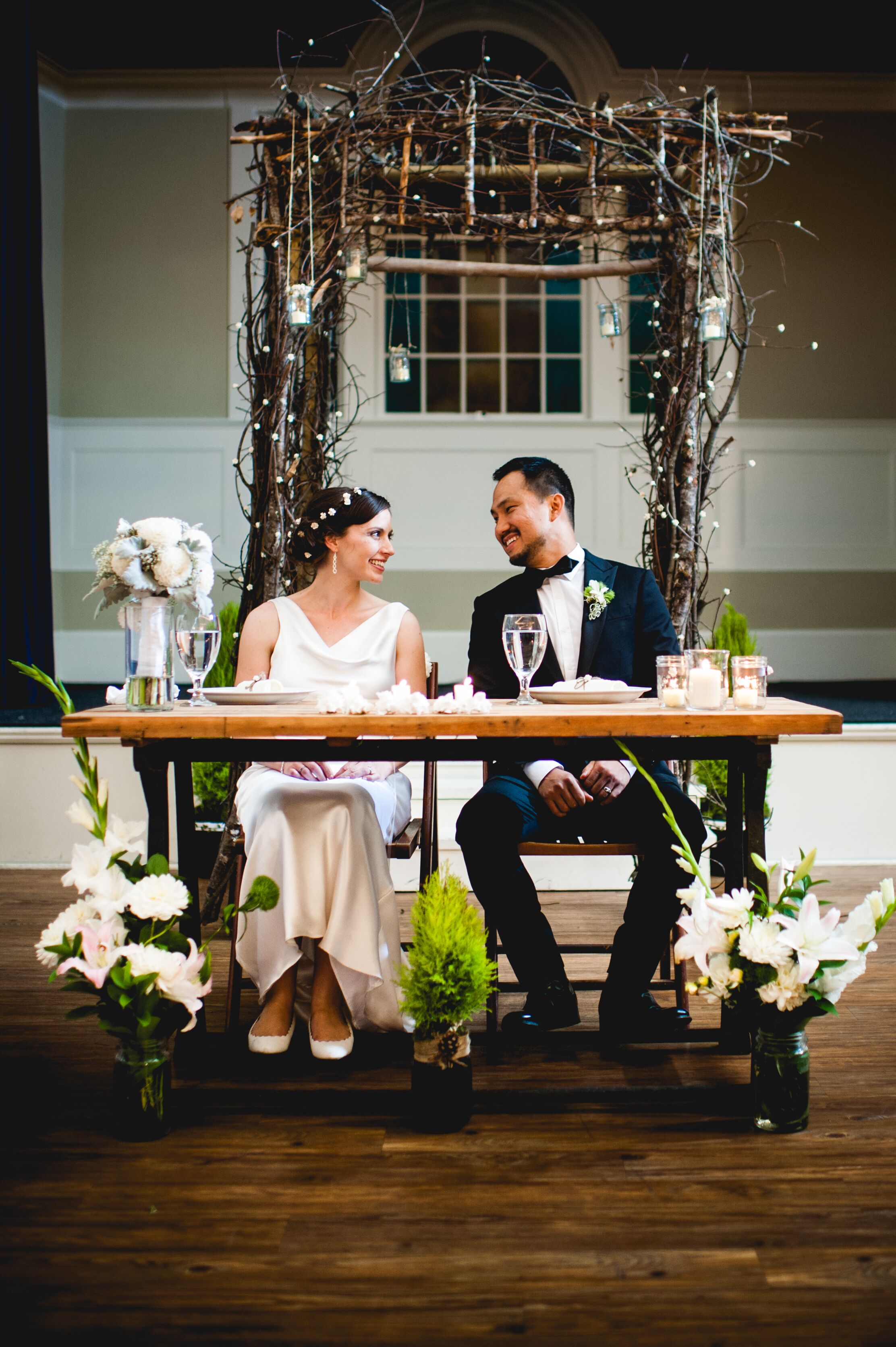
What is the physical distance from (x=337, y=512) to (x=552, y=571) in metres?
0.59

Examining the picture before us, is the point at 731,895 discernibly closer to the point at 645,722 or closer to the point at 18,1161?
the point at 645,722

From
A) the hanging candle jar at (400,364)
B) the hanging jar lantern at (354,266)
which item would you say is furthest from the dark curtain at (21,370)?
the hanging jar lantern at (354,266)

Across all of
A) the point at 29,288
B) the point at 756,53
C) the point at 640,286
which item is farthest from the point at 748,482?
the point at 29,288

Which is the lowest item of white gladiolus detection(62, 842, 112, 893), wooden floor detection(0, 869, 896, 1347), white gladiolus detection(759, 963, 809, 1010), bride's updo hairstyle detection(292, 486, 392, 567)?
wooden floor detection(0, 869, 896, 1347)

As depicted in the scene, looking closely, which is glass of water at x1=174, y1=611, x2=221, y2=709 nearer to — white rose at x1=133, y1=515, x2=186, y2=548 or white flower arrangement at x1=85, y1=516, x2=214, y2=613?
white flower arrangement at x1=85, y1=516, x2=214, y2=613

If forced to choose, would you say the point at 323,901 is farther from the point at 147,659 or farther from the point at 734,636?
the point at 734,636

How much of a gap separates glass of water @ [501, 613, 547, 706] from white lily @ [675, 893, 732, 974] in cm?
50

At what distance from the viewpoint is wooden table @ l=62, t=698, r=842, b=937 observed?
194cm

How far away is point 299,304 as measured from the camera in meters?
3.48

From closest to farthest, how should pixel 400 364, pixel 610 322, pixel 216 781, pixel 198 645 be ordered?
pixel 198 645
pixel 216 781
pixel 610 322
pixel 400 364

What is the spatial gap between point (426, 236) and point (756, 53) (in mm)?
3645

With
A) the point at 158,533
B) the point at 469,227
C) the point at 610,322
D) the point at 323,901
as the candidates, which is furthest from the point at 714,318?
the point at 323,901

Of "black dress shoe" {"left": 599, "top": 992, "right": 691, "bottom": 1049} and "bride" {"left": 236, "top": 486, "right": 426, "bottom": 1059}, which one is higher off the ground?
"bride" {"left": 236, "top": 486, "right": 426, "bottom": 1059}

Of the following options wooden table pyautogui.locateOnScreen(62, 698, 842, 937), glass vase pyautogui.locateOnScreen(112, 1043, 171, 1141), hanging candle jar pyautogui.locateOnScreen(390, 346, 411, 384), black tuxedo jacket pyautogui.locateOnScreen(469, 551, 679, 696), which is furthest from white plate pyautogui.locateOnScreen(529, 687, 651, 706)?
hanging candle jar pyautogui.locateOnScreen(390, 346, 411, 384)
